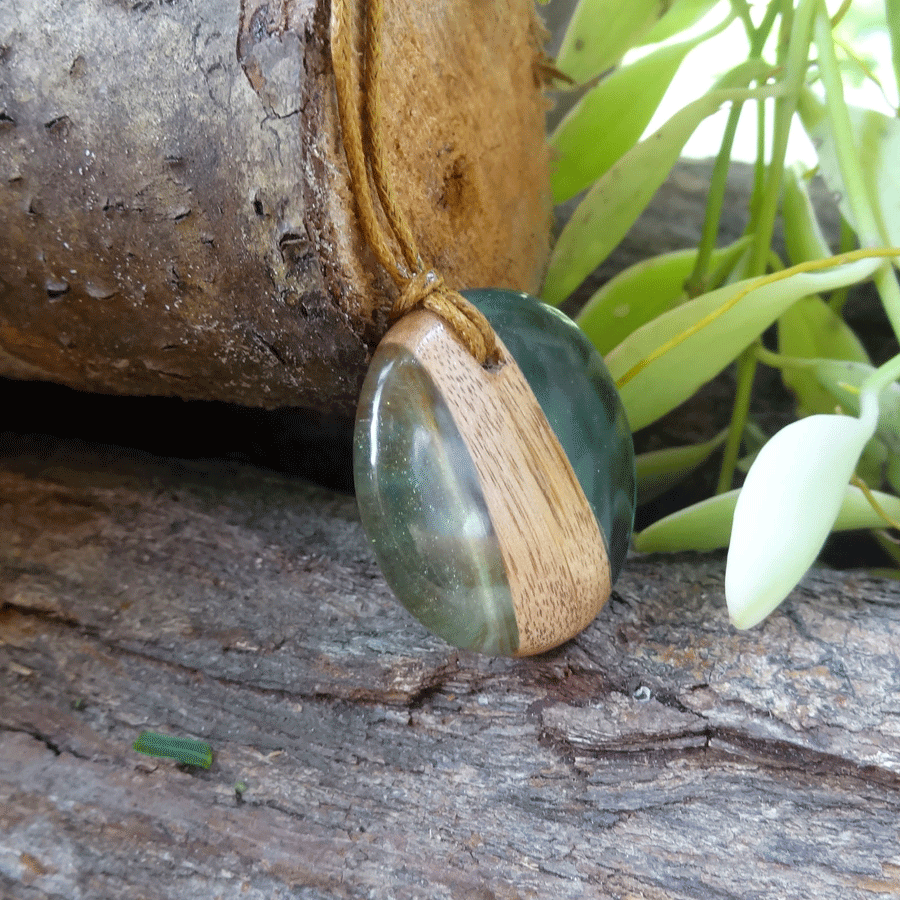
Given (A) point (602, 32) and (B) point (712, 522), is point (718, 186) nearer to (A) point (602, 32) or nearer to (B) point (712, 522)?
(A) point (602, 32)

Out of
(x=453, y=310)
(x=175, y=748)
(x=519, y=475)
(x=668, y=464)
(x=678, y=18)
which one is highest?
(x=678, y=18)

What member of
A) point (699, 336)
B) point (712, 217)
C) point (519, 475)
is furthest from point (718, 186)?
point (519, 475)

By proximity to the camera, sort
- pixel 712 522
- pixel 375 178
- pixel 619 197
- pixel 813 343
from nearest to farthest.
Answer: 1. pixel 375 178
2. pixel 712 522
3. pixel 619 197
4. pixel 813 343

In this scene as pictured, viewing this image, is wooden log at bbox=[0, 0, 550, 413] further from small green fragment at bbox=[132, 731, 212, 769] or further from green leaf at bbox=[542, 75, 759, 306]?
small green fragment at bbox=[132, 731, 212, 769]

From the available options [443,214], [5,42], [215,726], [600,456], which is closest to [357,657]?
[215,726]

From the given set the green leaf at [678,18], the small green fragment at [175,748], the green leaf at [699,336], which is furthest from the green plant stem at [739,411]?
the small green fragment at [175,748]

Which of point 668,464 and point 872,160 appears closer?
point 872,160
